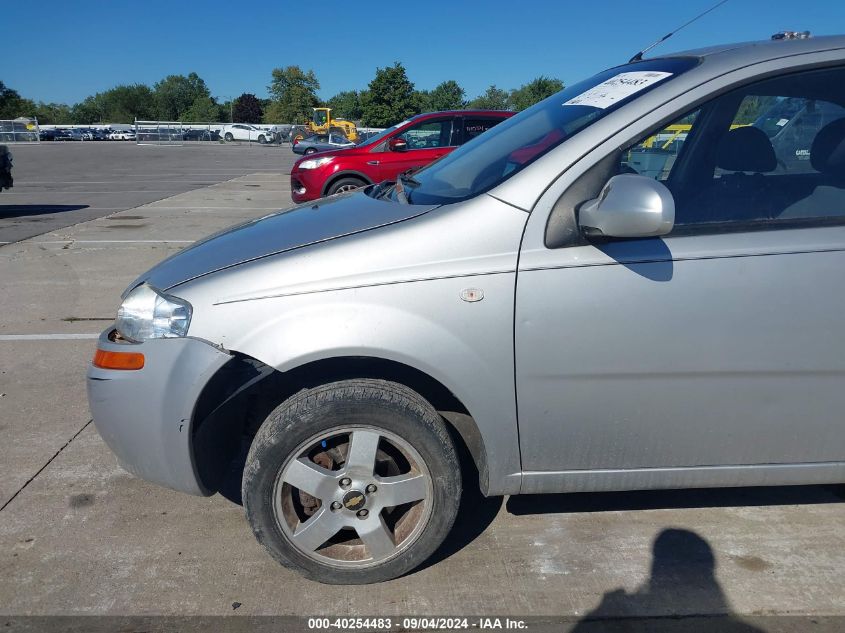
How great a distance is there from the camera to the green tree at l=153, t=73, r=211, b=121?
116m

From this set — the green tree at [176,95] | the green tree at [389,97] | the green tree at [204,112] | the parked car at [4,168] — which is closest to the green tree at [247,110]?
the green tree at [204,112]

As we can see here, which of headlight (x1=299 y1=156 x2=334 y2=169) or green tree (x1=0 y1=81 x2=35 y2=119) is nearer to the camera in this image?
headlight (x1=299 y1=156 x2=334 y2=169)

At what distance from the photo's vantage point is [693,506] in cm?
322

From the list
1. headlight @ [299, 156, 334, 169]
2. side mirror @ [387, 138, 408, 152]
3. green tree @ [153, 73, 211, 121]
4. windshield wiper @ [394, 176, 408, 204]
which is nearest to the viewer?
windshield wiper @ [394, 176, 408, 204]

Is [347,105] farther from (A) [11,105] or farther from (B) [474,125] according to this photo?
(B) [474,125]

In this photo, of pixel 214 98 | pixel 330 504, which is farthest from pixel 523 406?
pixel 214 98

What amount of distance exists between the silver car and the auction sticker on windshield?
0.02 metres

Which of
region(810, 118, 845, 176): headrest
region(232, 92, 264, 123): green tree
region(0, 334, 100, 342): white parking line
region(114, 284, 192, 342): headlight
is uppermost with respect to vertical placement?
region(232, 92, 264, 123): green tree

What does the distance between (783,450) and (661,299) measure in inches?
29.7

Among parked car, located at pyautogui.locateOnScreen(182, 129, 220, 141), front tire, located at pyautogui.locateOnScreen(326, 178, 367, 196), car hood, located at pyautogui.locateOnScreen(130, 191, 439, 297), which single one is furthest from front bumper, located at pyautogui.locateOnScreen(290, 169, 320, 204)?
parked car, located at pyautogui.locateOnScreen(182, 129, 220, 141)

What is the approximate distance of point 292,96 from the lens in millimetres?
98562

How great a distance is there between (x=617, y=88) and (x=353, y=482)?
1787 millimetres

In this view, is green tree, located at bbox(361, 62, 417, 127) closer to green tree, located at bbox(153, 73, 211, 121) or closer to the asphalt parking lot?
green tree, located at bbox(153, 73, 211, 121)

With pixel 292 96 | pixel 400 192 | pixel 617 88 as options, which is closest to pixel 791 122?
pixel 617 88
